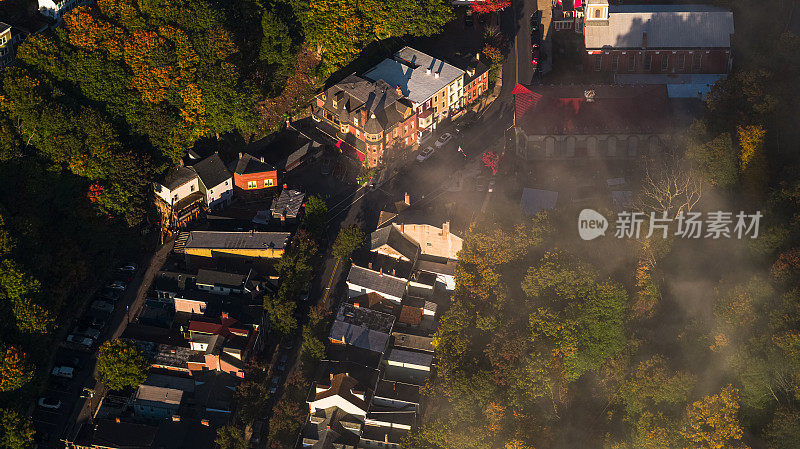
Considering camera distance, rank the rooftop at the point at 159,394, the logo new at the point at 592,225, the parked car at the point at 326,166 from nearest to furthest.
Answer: the rooftop at the point at 159,394 → the logo new at the point at 592,225 → the parked car at the point at 326,166

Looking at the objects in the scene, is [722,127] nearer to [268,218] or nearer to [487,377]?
[487,377]

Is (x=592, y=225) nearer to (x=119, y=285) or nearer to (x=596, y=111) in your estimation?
(x=596, y=111)

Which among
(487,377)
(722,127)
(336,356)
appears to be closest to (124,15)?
(336,356)

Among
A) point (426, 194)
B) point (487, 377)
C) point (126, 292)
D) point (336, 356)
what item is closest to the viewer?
point (487, 377)

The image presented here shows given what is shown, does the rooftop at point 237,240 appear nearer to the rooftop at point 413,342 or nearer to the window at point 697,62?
the rooftop at point 413,342

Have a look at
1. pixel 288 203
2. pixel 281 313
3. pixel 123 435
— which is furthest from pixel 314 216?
pixel 123 435

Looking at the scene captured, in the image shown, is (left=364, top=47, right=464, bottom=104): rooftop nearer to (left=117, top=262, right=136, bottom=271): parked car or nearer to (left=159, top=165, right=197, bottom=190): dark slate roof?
(left=159, top=165, right=197, bottom=190): dark slate roof

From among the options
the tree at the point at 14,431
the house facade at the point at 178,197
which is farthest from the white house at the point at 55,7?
the tree at the point at 14,431
